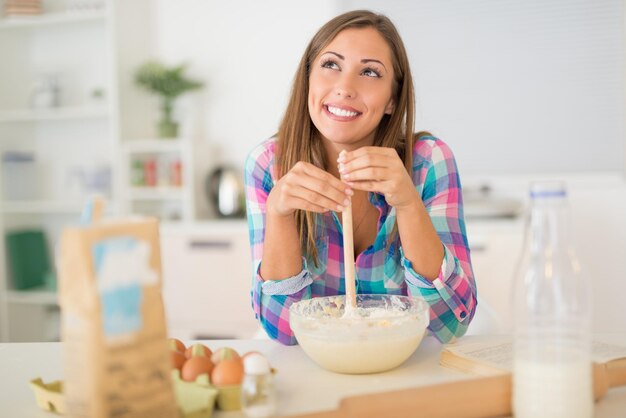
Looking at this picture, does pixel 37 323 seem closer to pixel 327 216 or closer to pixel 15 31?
pixel 15 31

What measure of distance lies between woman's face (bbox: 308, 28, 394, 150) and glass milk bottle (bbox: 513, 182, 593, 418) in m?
0.70

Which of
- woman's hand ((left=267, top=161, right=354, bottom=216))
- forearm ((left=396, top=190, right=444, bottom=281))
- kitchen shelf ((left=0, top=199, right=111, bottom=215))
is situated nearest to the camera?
woman's hand ((left=267, top=161, right=354, bottom=216))

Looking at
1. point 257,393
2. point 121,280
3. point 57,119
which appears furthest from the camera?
point 57,119

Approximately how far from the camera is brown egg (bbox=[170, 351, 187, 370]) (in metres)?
0.95

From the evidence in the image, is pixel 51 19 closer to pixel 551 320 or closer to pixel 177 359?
pixel 177 359

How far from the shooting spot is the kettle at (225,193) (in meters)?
3.54

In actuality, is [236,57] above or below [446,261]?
above

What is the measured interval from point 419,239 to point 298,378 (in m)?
0.38

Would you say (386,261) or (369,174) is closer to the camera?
(369,174)

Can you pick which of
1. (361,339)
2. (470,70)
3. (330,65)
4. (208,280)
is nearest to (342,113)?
(330,65)

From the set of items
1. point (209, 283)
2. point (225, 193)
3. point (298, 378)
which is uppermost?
point (225, 193)

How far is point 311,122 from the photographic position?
5.31 ft

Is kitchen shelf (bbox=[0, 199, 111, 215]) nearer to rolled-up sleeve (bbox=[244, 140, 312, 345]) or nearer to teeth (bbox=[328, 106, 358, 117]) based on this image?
rolled-up sleeve (bbox=[244, 140, 312, 345])

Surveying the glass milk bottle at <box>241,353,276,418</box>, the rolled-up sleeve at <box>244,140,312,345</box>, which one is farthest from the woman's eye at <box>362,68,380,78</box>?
the glass milk bottle at <box>241,353,276,418</box>
